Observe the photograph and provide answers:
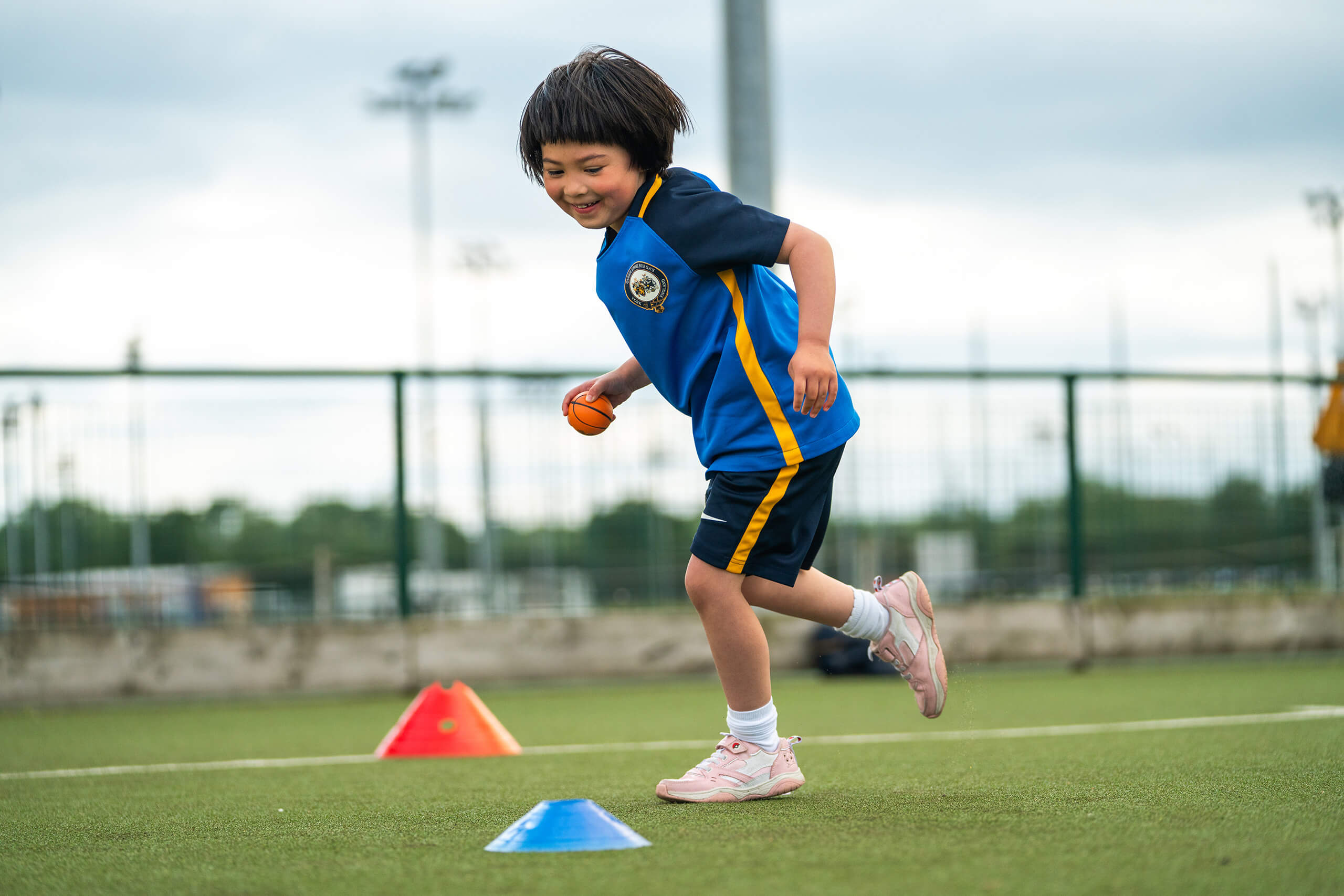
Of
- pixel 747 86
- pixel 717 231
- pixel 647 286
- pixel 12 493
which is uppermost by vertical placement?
pixel 747 86

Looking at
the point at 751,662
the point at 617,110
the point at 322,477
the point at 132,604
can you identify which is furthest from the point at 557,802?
the point at 322,477

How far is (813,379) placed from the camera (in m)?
2.80

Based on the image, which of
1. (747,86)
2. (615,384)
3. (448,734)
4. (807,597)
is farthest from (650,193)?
(747,86)

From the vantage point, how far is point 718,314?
3004 millimetres

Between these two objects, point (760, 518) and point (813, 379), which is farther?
point (760, 518)

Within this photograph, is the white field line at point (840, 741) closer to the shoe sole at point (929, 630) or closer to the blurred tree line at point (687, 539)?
the shoe sole at point (929, 630)

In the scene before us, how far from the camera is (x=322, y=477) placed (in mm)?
8828

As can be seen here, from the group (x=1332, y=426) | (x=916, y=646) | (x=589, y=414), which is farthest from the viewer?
(x=1332, y=426)

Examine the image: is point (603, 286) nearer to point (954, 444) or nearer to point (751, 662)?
point (751, 662)

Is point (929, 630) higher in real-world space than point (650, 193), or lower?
lower

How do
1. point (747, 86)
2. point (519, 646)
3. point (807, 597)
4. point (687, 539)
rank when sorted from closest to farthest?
1. point (807, 597)
2. point (519, 646)
3. point (747, 86)
4. point (687, 539)

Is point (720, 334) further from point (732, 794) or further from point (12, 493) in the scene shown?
point (12, 493)

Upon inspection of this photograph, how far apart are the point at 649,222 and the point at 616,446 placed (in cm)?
582

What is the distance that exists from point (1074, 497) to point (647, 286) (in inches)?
233
